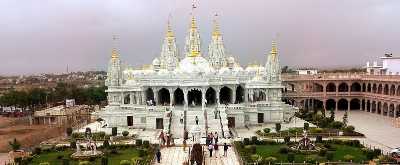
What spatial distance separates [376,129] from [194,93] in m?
19.9

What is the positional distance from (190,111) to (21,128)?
27564 mm

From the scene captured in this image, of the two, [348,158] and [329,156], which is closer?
[348,158]

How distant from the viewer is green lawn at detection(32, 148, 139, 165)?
33.8 metres

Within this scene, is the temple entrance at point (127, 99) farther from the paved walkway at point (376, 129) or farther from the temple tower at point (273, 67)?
the paved walkway at point (376, 129)

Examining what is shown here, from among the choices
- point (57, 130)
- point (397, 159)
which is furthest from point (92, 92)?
point (397, 159)

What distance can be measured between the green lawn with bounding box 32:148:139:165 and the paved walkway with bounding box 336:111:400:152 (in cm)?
1930

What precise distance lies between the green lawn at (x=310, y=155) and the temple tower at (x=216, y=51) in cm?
2317

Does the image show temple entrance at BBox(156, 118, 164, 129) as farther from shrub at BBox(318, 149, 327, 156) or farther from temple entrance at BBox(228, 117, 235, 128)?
shrub at BBox(318, 149, 327, 156)

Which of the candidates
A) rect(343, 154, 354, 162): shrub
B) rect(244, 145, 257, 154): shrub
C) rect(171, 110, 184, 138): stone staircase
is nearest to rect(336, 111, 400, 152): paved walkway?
rect(343, 154, 354, 162): shrub

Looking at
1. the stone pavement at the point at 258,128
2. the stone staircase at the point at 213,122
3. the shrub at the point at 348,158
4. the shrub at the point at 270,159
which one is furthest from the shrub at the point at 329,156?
the stone staircase at the point at 213,122

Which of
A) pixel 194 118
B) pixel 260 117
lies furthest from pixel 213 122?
pixel 260 117

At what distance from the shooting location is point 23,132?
59781 mm

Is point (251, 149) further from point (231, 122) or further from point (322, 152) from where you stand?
point (231, 122)

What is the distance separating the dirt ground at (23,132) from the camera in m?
50.5
